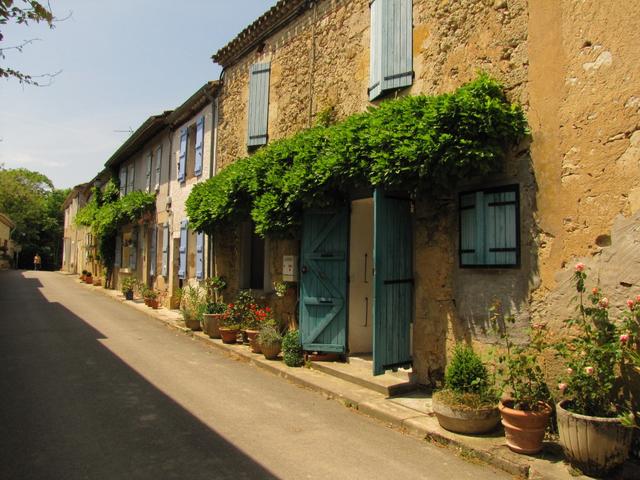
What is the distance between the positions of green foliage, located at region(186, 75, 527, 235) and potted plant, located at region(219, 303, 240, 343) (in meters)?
2.61

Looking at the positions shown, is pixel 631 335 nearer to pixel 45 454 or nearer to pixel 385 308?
pixel 385 308

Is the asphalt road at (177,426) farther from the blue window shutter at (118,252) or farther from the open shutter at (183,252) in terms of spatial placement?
the blue window shutter at (118,252)

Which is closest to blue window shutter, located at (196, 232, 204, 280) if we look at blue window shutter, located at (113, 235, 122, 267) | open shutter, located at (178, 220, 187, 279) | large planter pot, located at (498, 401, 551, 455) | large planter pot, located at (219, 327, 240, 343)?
open shutter, located at (178, 220, 187, 279)

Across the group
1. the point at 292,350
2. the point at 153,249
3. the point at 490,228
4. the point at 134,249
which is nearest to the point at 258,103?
the point at 292,350

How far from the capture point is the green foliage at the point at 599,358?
3.87 m

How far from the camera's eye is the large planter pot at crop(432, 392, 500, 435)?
4711 millimetres

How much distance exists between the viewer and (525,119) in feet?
17.1

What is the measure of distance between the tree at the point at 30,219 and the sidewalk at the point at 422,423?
155 feet

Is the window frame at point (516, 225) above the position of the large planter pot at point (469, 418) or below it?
above

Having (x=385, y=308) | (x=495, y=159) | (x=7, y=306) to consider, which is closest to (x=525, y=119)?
(x=495, y=159)

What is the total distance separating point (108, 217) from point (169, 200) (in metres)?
5.90

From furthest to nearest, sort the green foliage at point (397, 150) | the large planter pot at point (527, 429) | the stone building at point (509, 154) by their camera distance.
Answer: the green foliage at point (397, 150) → the stone building at point (509, 154) → the large planter pot at point (527, 429)

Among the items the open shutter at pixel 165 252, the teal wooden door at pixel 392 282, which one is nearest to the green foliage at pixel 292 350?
the teal wooden door at pixel 392 282

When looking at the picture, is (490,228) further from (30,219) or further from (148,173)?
(30,219)
